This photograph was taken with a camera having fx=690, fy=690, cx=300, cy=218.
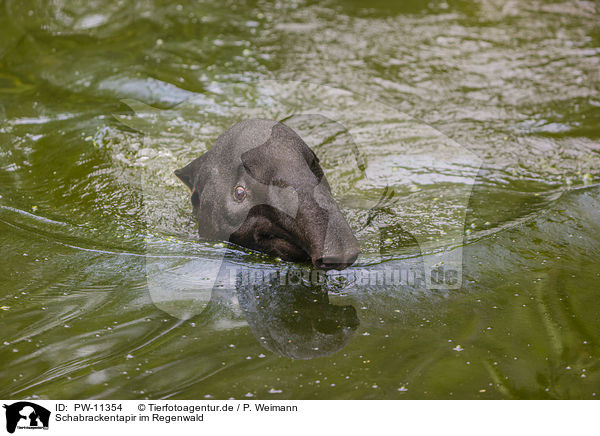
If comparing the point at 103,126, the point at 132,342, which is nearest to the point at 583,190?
the point at 132,342

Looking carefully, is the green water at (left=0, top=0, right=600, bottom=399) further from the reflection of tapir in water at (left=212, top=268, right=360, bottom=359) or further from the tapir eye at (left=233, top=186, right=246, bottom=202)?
the tapir eye at (left=233, top=186, right=246, bottom=202)

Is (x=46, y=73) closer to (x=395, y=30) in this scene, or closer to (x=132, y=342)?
(x=395, y=30)

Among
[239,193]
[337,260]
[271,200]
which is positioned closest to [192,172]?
[239,193]

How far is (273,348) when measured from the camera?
3.74 metres

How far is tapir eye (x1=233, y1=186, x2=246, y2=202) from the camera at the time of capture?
4621 millimetres

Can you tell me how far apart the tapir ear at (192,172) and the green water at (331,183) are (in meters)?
0.32

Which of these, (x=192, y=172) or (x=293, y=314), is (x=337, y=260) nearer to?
(x=293, y=314)

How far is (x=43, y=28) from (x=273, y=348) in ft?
26.5

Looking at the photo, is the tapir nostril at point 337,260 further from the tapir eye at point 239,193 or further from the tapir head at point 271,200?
the tapir eye at point 239,193
